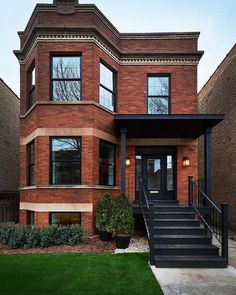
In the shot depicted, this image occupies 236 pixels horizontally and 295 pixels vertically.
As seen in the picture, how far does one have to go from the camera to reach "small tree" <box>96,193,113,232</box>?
890 cm

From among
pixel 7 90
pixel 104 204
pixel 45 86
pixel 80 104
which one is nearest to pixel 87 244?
pixel 104 204

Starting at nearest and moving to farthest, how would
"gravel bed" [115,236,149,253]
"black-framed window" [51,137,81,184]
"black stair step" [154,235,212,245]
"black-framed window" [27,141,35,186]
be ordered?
"black stair step" [154,235,212,245] < "gravel bed" [115,236,149,253] < "black-framed window" [51,137,81,184] < "black-framed window" [27,141,35,186]

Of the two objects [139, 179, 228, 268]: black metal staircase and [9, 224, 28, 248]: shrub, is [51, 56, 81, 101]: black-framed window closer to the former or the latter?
[9, 224, 28, 248]: shrub

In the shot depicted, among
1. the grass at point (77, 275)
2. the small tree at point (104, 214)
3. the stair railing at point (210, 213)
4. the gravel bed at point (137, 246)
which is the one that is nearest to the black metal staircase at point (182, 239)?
the stair railing at point (210, 213)

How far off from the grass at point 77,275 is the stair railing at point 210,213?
2.01 meters

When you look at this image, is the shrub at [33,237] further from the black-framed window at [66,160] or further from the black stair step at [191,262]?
the black stair step at [191,262]

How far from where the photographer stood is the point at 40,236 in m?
8.38

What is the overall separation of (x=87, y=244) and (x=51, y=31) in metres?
7.64

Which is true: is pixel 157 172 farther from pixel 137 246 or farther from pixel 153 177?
pixel 137 246

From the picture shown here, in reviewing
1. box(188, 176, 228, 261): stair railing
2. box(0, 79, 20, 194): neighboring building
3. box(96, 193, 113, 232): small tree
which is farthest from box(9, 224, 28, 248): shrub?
box(0, 79, 20, 194): neighboring building

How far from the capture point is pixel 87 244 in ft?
28.0

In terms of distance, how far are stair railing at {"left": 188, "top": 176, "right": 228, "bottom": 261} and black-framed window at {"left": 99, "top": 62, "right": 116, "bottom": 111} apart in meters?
4.33

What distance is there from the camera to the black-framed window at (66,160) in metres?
9.83

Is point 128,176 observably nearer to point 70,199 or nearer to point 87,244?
point 70,199
